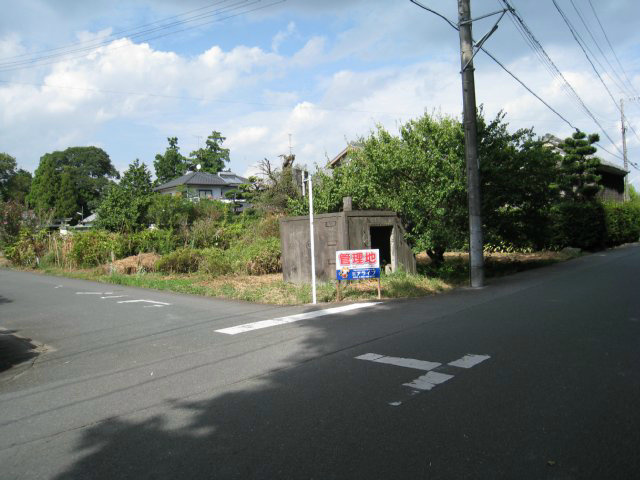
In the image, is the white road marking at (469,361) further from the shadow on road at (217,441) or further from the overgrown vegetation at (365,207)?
the overgrown vegetation at (365,207)

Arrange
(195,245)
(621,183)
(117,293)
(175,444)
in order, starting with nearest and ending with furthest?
1. (175,444)
2. (117,293)
3. (195,245)
4. (621,183)

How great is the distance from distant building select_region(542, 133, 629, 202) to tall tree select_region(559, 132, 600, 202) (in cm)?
582

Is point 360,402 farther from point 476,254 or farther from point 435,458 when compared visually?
point 476,254

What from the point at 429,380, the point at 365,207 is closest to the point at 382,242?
the point at 365,207

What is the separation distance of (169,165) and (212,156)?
7.33 meters

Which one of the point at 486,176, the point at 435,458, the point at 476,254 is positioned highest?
the point at 486,176

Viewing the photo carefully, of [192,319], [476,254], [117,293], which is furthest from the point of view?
[117,293]

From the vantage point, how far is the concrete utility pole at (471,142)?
13070mm

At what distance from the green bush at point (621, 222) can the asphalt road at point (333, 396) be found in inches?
911

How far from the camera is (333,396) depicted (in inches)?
186

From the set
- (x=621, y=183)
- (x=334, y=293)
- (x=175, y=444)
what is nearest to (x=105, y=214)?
(x=334, y=293)

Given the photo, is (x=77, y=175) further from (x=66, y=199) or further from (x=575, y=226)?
(x=575, y=226)

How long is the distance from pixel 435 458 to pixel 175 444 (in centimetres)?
197

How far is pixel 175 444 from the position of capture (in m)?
3.80
